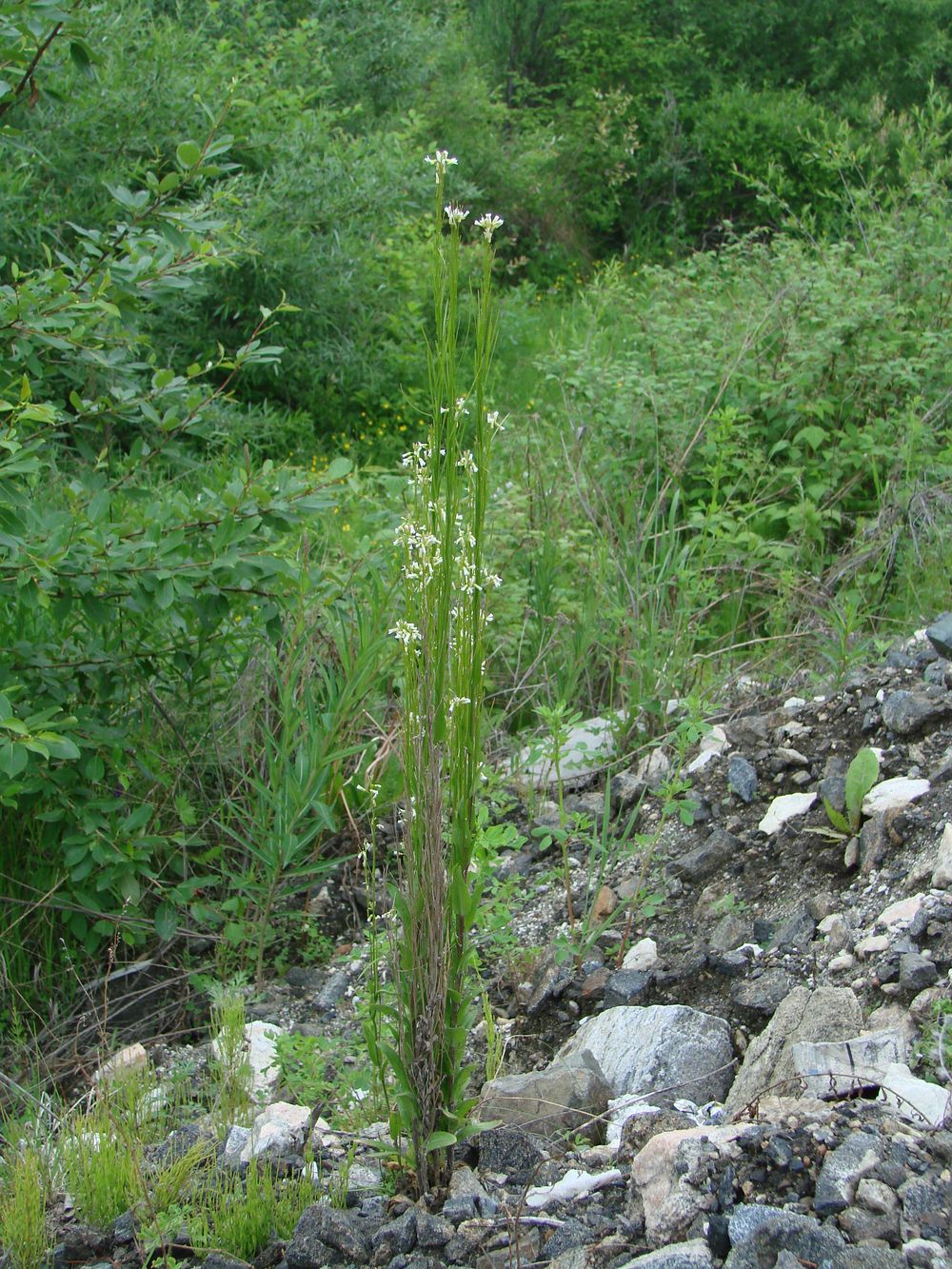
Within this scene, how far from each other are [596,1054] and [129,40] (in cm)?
720

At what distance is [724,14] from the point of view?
16094 millimetres

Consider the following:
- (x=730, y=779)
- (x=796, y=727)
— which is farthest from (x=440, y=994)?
(x=796, y=727)

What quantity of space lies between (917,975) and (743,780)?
3.94 ft

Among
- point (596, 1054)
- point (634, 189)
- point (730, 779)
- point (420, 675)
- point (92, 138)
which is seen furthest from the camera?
point (634, 189)

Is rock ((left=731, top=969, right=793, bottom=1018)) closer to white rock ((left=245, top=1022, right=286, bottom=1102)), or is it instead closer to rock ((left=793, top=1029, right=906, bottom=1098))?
A: rock ((left=793, top=1029, right=906, bottom=1098))

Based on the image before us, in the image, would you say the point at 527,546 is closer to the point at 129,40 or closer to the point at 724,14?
the point at 129,40

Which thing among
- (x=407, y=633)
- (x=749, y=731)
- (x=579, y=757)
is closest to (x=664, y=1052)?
(x=407, y=633)

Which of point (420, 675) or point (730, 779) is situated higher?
point (420, 675)

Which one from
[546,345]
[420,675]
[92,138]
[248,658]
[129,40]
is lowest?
[546,345]

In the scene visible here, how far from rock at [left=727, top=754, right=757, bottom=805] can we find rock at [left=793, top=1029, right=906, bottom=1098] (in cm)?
132

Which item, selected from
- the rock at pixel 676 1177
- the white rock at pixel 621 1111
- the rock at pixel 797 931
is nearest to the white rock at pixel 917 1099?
the rock at pixel 676 1177

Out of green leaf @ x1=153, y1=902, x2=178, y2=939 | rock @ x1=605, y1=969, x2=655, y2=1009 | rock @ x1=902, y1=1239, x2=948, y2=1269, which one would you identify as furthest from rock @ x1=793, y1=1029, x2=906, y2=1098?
green leaf @ x1=153, y1=902, x2=178, y2=939

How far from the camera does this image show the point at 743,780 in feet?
12.3

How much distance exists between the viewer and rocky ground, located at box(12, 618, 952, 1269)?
1964 millimetres
